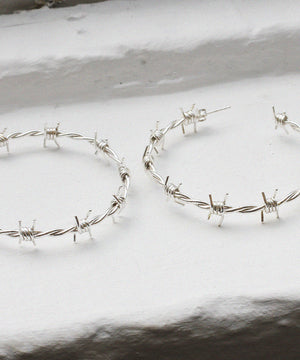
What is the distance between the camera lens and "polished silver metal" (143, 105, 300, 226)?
2.91 ft

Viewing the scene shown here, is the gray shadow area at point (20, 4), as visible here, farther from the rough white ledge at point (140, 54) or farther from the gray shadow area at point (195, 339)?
the gray shadow area at point (195, 339)

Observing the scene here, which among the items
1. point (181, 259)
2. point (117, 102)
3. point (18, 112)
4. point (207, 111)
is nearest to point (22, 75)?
point (18, 112)

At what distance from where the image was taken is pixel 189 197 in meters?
0.93

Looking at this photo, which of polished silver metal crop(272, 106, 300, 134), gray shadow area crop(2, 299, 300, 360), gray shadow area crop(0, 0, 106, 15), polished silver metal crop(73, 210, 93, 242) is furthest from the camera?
gray shadow area crop(0, 0, 106, 15)

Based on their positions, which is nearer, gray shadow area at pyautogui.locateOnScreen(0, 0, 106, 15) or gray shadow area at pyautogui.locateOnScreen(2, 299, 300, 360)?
gray shadow area at pyautogui.locateOnScreen(2, 299, 300, 360)

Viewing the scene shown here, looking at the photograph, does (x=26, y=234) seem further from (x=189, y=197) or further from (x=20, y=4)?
(x=20, y=4)

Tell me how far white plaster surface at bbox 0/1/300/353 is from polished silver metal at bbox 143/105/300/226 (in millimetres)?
16

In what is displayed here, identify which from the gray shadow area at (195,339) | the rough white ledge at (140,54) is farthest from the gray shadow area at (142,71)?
the gray shadow area at (195,339)

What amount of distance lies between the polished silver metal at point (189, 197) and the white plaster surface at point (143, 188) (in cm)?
2

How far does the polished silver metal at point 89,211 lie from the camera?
0.87 meters

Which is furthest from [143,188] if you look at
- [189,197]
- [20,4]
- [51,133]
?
[20,4]

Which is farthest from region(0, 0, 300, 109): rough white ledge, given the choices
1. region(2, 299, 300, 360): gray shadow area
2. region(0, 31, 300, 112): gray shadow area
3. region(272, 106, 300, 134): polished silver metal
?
region(2, 299, 300, 360): gray shadow area

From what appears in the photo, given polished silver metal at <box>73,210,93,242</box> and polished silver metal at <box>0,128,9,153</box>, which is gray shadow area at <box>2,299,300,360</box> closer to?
polished silver metal at <box>73,210,93,242</box>

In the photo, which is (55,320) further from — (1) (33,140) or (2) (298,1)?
(2) (298,1)
